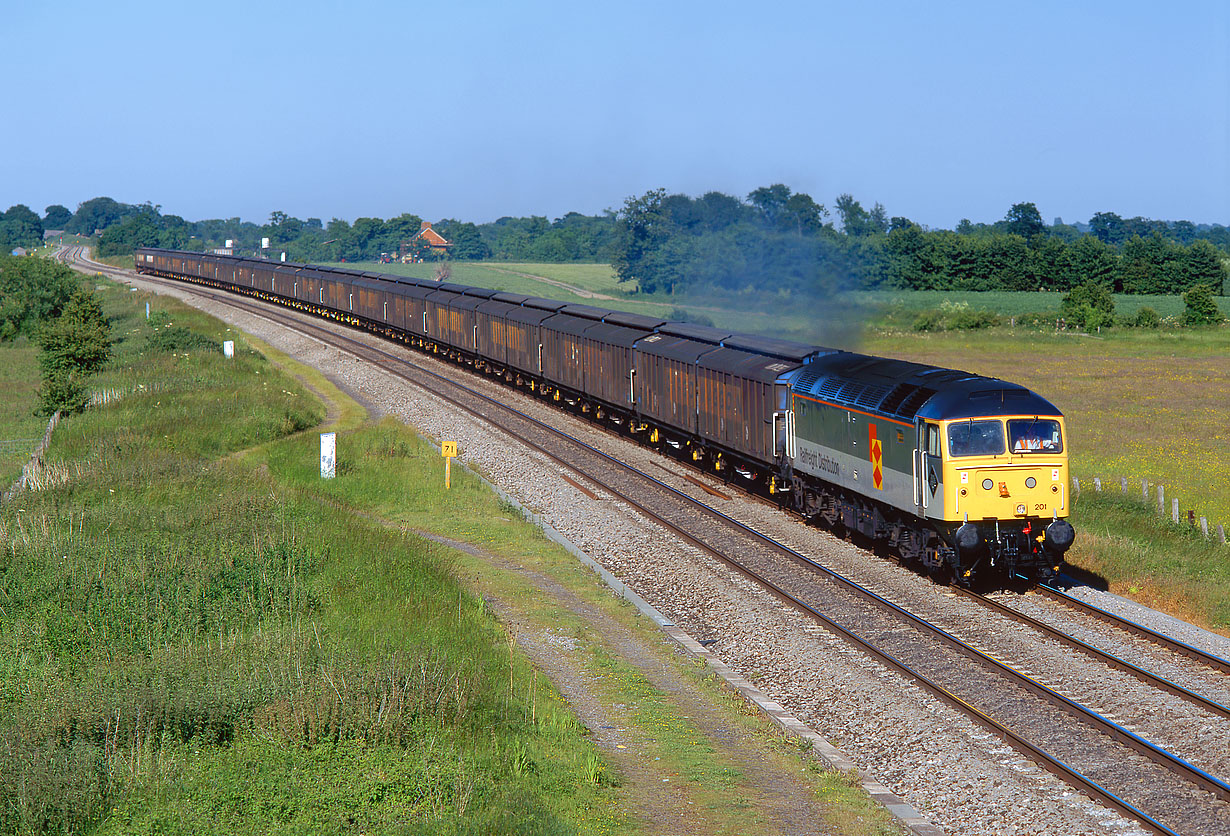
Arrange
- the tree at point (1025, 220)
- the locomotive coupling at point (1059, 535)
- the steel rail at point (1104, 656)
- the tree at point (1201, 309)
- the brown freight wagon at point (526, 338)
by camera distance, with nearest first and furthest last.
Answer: the steel rail at point (1104, 656), the locomotive coupling at point (1059, 535), the brown freight wagon at point (526, 338), the tree at point (1201, 309), the tree at point (1025, 220)

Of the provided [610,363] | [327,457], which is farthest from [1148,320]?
[327,457]

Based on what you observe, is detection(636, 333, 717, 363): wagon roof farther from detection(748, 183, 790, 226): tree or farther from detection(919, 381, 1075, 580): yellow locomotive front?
detection(748, 183, 790, 226): tree

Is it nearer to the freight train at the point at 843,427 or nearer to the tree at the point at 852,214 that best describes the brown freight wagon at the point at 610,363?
the freight train at the point at 843,427

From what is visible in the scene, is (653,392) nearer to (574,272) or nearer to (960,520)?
(960,520)

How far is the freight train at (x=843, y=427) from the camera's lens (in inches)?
766

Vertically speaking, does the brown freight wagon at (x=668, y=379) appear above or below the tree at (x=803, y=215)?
below

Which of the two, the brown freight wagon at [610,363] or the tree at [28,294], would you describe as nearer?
the brown freight wagon at [610,363]

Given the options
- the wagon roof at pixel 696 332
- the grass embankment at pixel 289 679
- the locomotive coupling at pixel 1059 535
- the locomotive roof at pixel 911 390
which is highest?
the wagon roof at pixel 696 332

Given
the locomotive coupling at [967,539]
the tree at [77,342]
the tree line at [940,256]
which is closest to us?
the locomotive coupling at [967,539]

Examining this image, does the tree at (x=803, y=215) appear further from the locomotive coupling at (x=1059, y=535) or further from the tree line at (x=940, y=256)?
the locomotive coupling at (x=1059, y=535)

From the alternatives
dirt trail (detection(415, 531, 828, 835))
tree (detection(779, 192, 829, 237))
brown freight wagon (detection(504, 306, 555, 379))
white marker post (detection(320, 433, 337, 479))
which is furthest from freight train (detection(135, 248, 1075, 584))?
tree (detection(779, 192, 829, 237))

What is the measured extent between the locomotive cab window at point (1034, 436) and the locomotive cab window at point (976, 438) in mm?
234

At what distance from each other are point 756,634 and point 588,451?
17224 mm

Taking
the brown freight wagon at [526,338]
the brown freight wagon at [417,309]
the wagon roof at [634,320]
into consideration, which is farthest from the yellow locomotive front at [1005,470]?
the brown freight wagon at [417,309]
